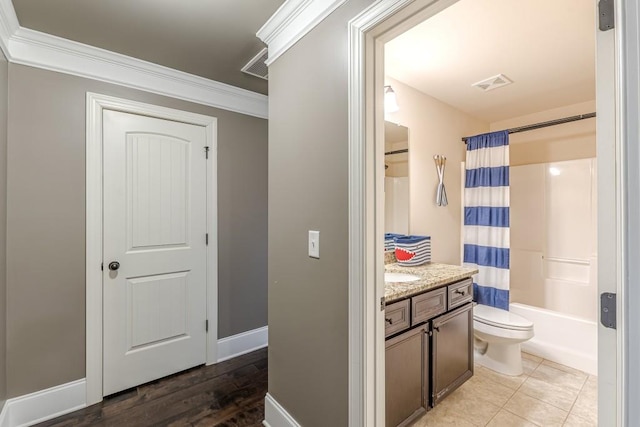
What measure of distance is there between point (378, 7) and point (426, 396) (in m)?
2.06

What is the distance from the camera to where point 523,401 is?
2025mm

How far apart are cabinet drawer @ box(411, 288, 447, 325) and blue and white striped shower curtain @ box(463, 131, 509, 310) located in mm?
1305

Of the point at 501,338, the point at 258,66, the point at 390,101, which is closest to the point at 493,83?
the point at 390,101

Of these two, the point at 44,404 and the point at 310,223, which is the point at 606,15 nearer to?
the point at 310,223

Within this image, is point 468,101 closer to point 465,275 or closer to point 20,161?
point 465,275

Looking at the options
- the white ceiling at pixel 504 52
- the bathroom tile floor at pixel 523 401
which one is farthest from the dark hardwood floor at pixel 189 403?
the white ceiling at pixel 504 52

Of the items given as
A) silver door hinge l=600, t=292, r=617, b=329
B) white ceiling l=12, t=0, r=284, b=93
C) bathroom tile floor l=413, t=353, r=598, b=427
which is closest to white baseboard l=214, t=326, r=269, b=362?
bathroom tile floor l=413, t=353, r=598, b=427

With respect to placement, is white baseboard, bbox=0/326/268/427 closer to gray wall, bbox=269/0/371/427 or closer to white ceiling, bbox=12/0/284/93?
gray wall, bbox=269/0/371/427

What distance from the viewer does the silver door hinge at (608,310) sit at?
2.20 feet

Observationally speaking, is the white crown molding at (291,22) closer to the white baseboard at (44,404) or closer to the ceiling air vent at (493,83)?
the ceiling air vent at (493,83)

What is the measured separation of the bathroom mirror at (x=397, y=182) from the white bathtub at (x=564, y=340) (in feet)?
5.27

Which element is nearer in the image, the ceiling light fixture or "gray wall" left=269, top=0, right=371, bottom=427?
"gray wall" left=269, top=0, right=371, bottom=427

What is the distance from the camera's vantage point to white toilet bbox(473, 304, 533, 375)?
2.23 meters

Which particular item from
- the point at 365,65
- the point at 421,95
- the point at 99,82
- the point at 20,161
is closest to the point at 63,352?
the point at 20,161
